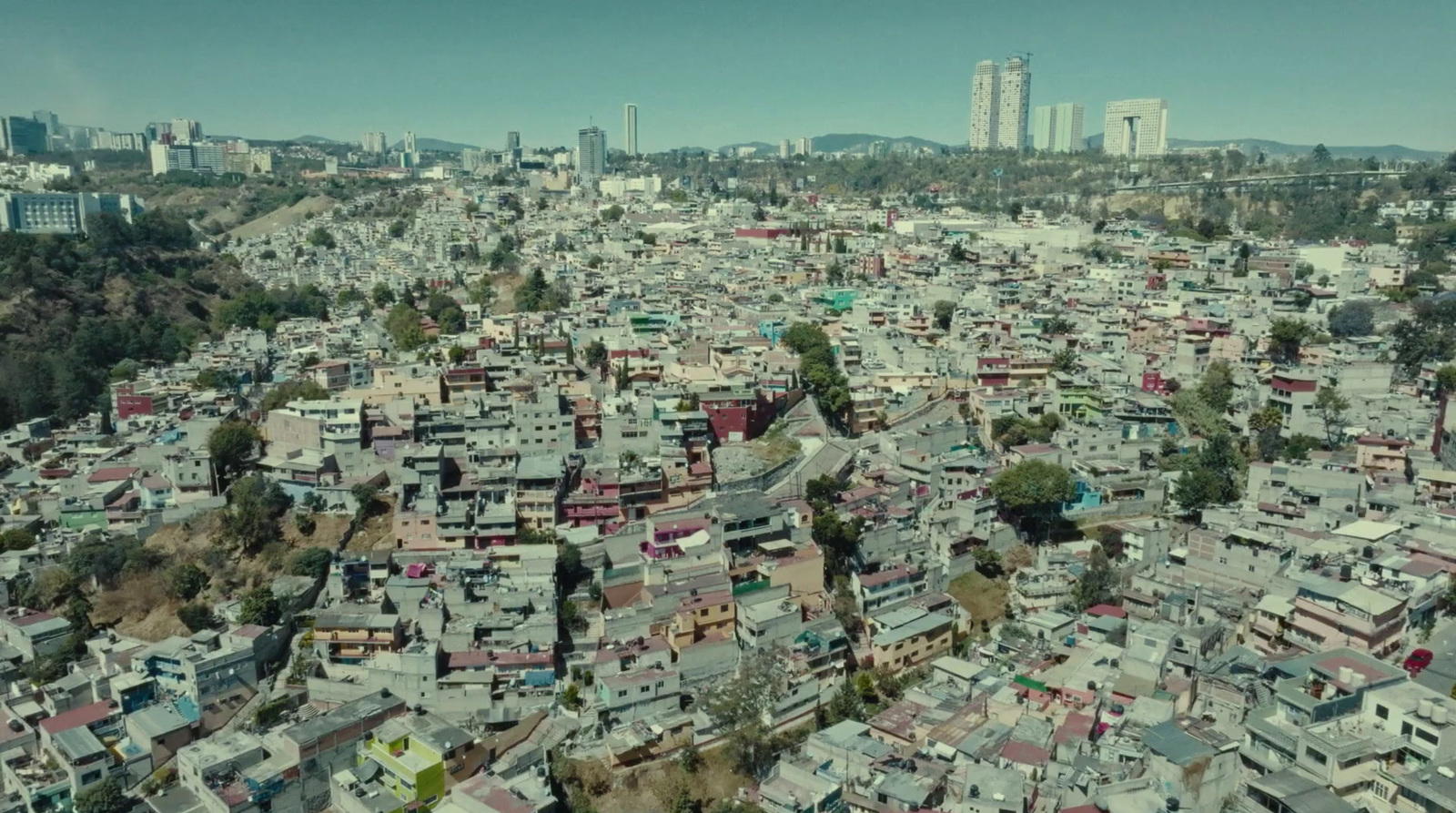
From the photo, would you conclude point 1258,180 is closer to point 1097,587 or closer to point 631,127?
point 1097,587

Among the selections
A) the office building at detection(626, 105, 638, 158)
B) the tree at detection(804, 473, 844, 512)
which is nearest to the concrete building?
the office building at detection(626, 105, 638, 158)

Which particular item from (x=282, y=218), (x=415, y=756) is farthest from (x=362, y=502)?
(x=282, y=218)

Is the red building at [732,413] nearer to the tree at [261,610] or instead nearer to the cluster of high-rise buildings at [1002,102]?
the tree at [261,610]

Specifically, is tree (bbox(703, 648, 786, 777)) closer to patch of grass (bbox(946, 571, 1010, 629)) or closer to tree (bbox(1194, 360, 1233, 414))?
patch of grass (bbox(946, 571, 1010, 629))

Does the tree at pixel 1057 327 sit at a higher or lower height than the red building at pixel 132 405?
higher

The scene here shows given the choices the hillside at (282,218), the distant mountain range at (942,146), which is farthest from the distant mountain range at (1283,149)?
the hillside at (282,218)

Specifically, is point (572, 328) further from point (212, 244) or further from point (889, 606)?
point (212, 244)

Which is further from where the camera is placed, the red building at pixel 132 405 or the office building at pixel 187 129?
the office building at pixel 187 129
